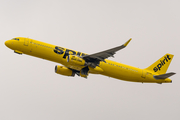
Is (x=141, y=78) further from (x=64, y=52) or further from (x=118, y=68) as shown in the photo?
(x=64, y=52)

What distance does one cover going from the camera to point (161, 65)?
4634 centimetres

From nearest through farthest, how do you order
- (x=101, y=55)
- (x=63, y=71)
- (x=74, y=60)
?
(x=74, y=60) → (x=101, y=55) → (x=63, y=71)

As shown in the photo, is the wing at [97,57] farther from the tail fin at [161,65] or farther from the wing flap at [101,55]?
the tail fin at [161,65]

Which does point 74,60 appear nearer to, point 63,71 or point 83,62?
point 83,62

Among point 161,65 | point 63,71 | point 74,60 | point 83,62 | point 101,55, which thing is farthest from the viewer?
point 161,65

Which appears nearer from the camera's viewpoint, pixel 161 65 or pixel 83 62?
pixel 83 62

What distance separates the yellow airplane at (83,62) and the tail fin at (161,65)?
26.9 inches

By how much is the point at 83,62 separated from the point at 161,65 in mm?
16160

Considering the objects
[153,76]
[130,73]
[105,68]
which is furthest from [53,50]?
[153,76]

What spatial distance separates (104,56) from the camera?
38719 mm

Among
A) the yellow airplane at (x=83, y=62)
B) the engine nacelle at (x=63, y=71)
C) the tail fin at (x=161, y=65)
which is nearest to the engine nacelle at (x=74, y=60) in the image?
the yellow airplane at (x=83, y=62)

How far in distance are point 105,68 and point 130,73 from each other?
4.87 metres

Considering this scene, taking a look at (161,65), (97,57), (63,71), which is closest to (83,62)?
(97,57)

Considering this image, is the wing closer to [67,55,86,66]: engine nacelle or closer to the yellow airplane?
the yellow airplane
